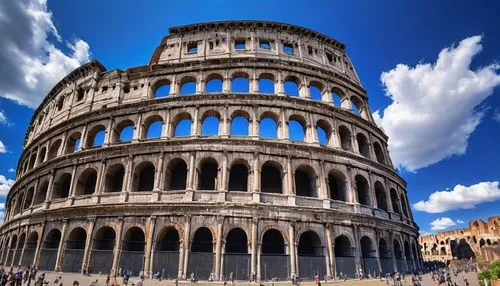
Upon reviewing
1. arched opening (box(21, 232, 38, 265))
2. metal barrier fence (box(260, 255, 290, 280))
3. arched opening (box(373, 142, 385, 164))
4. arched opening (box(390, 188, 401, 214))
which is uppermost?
arched opening (box(373, 142, 385, 164))

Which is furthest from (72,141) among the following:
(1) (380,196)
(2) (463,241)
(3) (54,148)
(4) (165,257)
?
(2) (463,241)

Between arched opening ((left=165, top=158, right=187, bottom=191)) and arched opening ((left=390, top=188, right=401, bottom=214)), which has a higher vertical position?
arched opening ((left=165, top=158, right=187, bottom=191))

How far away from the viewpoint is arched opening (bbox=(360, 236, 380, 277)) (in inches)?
632

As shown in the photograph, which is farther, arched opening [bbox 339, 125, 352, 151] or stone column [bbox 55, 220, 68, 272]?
arched opening [bbox 339, 125, 352, 151]

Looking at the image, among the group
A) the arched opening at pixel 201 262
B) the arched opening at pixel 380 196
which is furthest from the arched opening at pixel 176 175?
the arched opening at pixel 380 196

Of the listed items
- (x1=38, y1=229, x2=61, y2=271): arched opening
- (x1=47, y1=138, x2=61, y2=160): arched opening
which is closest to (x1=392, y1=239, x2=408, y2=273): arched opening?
(x1=38, y1=229, x2=61, y2=271): arched opening

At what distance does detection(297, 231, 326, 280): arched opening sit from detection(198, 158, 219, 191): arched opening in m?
6.07

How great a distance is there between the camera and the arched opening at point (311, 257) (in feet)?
48.7

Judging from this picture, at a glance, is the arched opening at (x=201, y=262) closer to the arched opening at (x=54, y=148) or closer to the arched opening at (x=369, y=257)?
the arched opening at (x=369, y=257)

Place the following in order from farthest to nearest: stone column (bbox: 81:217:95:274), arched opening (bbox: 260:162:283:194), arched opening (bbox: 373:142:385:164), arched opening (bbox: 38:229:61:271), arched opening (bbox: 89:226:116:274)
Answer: arched opening (bbox: 373:142:385:164) < arched opening (bbox: 260:162:283:194) < arched opening (bbox: 38:229:61:271) < stone column (bbox: 81:217:95:274) < arched opening (bbox: 89:226:116:274)

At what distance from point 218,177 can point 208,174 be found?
162 cm

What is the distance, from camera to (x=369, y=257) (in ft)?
54.5

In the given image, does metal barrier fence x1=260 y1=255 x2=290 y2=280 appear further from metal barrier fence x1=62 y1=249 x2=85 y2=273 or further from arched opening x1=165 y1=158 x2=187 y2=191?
metal barrier fence x1=62 y1=249 x2=85 y2=273

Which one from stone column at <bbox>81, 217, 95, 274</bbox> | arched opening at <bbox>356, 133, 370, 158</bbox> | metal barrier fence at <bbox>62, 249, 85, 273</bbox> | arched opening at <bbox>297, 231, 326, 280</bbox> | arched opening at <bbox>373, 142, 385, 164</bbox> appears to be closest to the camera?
arched opening at <bbox>297, 231, 326, 280</bbox>
